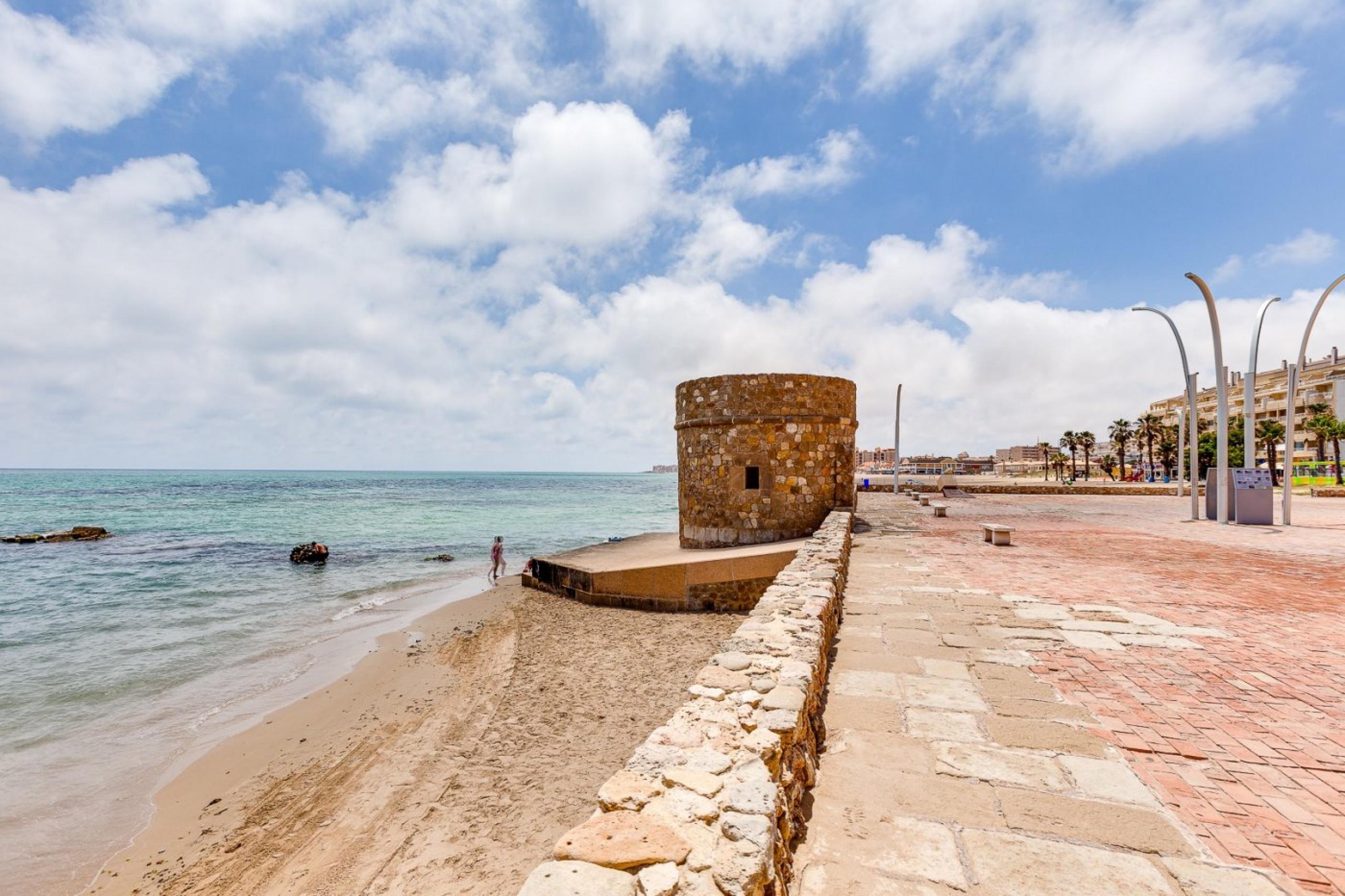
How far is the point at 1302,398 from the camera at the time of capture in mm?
63406

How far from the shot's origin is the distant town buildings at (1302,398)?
57.3 metres

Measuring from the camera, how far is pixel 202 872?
5.16 meters

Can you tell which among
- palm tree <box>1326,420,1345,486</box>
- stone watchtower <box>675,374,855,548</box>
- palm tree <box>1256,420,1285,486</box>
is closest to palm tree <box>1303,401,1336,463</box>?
palm tree <box>1326,420,1345,486</box>

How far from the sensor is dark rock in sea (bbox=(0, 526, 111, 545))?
28.7 meters

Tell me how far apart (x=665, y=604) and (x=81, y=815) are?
8744 millimetres

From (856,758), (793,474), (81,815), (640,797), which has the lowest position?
(81,815)

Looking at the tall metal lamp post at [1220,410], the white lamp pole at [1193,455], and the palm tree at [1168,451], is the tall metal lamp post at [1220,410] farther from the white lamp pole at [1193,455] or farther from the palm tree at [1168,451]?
the palm tree at [1168,451]

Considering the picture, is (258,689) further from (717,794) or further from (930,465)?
(930,465)

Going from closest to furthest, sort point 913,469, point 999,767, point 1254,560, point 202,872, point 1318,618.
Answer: point 999,767 < point 202,872 < point 1318,618 < point 1254,560 < point 913,469

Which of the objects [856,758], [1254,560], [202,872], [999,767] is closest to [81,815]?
[202,872]

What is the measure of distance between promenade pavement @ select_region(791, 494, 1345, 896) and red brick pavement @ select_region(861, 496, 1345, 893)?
0.05 ft

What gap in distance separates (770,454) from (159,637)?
1428cm

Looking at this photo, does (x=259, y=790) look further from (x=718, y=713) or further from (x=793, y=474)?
(x=793, y=474)

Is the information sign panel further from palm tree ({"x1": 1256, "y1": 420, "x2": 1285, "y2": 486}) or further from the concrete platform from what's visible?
palm tree ({"x1": 1256, "y1": 420, "x2": 1285, "y2": 486})
